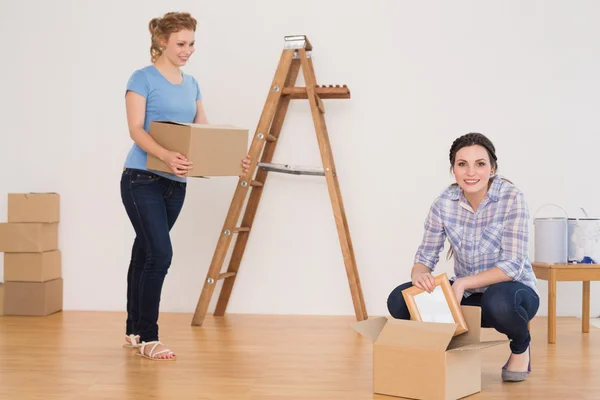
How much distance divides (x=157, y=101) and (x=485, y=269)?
1.39 metres

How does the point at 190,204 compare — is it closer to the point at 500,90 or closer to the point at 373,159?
the point at 373,159

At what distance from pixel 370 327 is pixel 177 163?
93 centimetres

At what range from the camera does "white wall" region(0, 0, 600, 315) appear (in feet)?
13.3

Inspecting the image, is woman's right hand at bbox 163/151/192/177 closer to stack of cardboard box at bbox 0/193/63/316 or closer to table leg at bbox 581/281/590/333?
stack of cardboard box at bbox 0/193/63/316

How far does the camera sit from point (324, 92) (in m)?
3.87

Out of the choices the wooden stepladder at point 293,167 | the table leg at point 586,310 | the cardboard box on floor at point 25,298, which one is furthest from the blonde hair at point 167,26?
the table leg at point 586,310

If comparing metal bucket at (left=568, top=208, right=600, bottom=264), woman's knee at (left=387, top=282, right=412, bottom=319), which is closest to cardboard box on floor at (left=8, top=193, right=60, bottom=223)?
woman's knee at (left=387, top=282, right=412, bottom=319)

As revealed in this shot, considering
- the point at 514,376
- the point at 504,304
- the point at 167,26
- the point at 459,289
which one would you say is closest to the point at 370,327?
the point at 459,289

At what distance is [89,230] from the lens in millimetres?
4242

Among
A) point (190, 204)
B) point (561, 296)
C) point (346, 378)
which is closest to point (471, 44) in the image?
point (561, 296)

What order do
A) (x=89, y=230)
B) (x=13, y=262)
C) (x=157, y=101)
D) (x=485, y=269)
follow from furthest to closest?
(x=89, y=230) → (x=13, y=262) → (x=157, y=101) → (x=485, y=269)

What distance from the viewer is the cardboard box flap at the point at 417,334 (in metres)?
2.21

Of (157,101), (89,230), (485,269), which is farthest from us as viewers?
(89,230)

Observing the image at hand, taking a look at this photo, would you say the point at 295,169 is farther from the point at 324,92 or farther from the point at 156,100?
the point at 156,100
